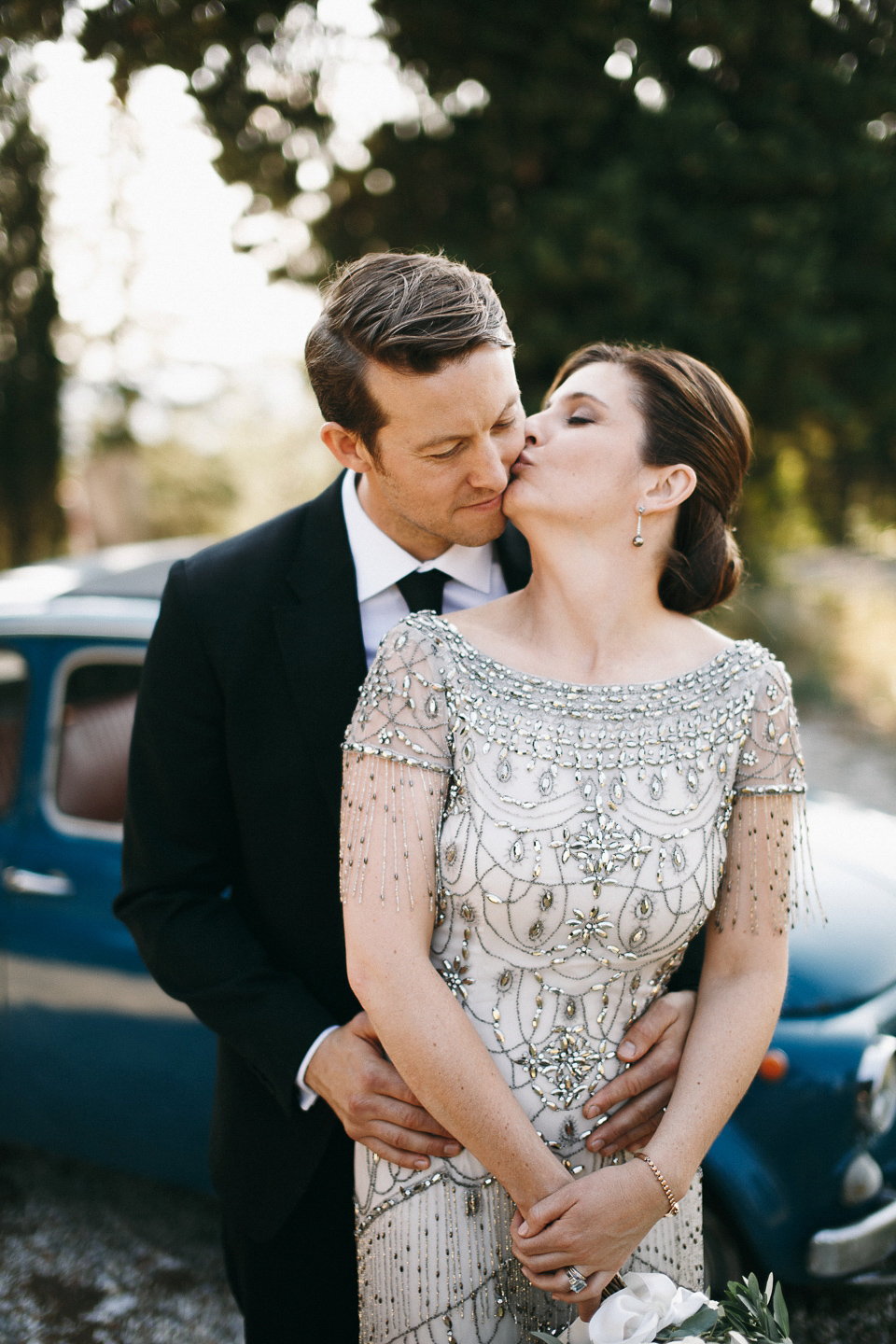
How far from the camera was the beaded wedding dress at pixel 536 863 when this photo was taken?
147 cm

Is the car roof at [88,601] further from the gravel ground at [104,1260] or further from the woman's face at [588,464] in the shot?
the gravel ground at [104,1260]

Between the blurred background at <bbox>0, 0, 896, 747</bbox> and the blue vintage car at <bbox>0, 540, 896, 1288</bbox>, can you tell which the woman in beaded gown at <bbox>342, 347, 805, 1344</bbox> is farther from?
the blurred background at <bbox>0, 0, 896, 747</bbox>

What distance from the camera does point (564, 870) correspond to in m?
1.47

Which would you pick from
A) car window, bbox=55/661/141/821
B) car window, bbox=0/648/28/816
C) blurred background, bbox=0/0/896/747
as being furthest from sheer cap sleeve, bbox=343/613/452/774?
blurred background, bbox=0/0/896/747

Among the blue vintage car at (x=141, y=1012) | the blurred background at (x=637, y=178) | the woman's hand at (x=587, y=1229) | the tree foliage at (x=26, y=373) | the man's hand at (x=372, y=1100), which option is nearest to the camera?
the woman's hand at (x=587, y=1229)

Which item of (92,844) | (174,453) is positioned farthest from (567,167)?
(174,453)

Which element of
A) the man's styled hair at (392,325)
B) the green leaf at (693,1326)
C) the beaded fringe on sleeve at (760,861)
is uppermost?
the man's styled hair at (392,325)

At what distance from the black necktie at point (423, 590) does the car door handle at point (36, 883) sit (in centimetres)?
158

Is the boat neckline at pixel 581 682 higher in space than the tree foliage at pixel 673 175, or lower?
lower

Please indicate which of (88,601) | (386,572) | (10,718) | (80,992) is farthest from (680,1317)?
(10,718)

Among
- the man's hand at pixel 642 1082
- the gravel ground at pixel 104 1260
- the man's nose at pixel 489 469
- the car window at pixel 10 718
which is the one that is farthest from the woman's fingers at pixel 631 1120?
the car window at pixel 10 718

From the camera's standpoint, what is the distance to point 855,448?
35.9 feet

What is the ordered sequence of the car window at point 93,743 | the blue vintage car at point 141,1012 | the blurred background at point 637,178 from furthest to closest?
the blurred background at point 637,178, the car window at point 93,743, the blue vintage car at point 141,1012

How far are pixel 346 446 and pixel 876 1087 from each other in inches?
71.8
